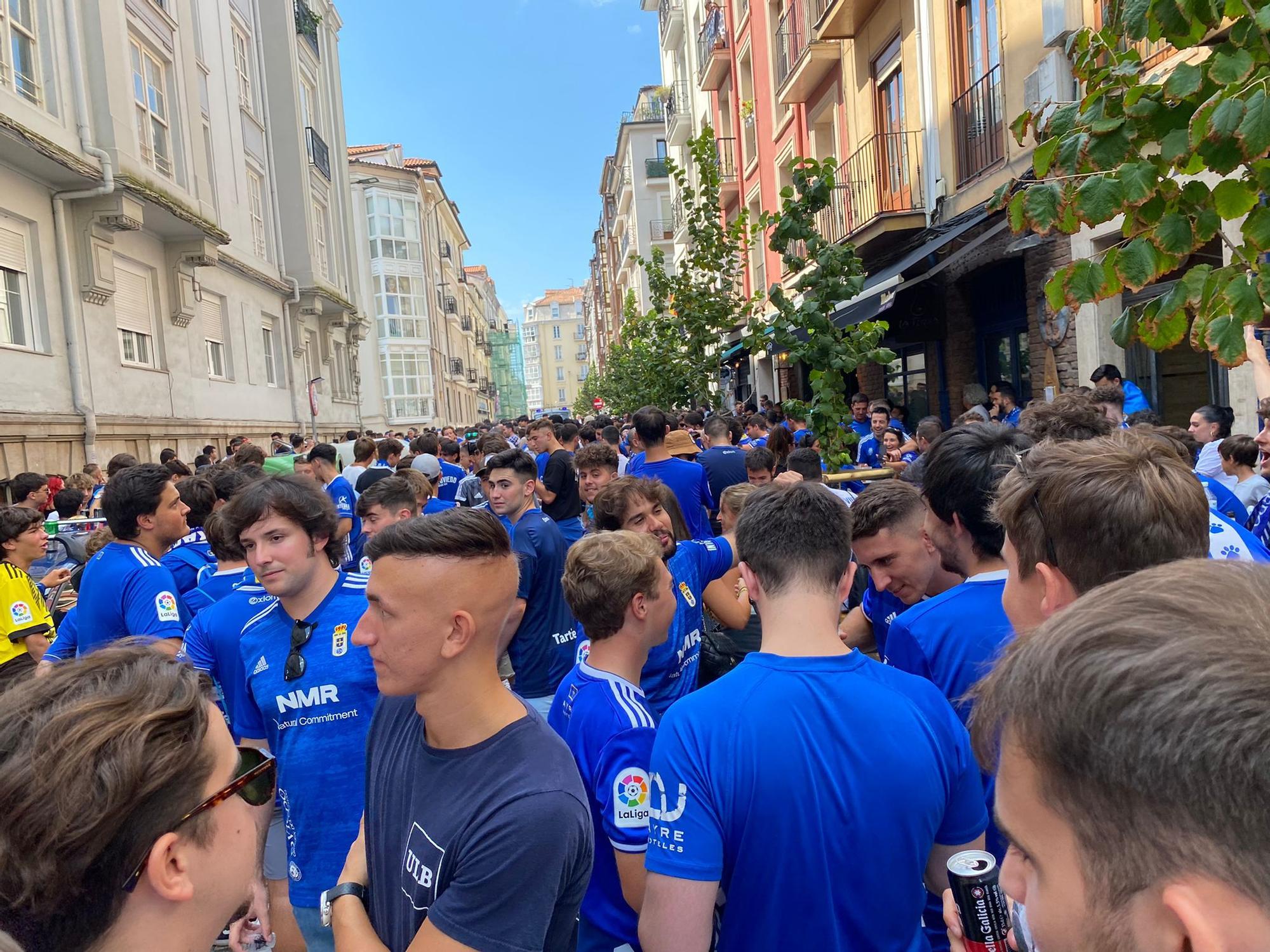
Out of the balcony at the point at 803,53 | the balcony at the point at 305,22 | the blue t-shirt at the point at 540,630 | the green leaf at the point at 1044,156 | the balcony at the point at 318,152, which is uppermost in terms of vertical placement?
the balcony at the point at 305,22

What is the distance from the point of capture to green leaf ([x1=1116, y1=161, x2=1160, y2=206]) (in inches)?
82.1

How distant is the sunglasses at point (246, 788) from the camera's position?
1.31 meters

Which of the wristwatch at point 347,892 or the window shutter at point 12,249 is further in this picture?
the window shutter at point 12,249

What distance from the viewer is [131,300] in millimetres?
15344

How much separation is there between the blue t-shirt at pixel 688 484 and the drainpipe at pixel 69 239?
1000 cm

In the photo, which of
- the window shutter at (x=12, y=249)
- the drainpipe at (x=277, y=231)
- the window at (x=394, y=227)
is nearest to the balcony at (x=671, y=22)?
the drainpipe at (x=277, y=231)

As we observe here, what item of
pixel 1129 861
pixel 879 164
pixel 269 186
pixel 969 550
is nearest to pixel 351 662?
pixel 969 550

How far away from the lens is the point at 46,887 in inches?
48.0

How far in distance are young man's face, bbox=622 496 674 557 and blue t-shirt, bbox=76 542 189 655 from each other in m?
2.20

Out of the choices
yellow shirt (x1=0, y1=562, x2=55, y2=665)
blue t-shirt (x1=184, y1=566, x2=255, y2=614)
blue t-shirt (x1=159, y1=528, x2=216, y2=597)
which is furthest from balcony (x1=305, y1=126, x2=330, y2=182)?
blue t-shirt (x1=184, y1=566, x2=255, y2=614)

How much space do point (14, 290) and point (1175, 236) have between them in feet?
47.2

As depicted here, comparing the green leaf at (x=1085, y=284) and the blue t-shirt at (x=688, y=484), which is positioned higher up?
the green leaf at (x=1085, y=284)

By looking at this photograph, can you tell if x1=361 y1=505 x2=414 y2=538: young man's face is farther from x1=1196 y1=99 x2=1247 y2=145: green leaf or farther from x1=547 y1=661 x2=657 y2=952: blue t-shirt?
x1=1196 y1=99 x2=1247 y2=145: green leaf

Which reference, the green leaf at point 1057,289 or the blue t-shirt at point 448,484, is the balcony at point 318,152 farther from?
the green leaf at point 1057,289
